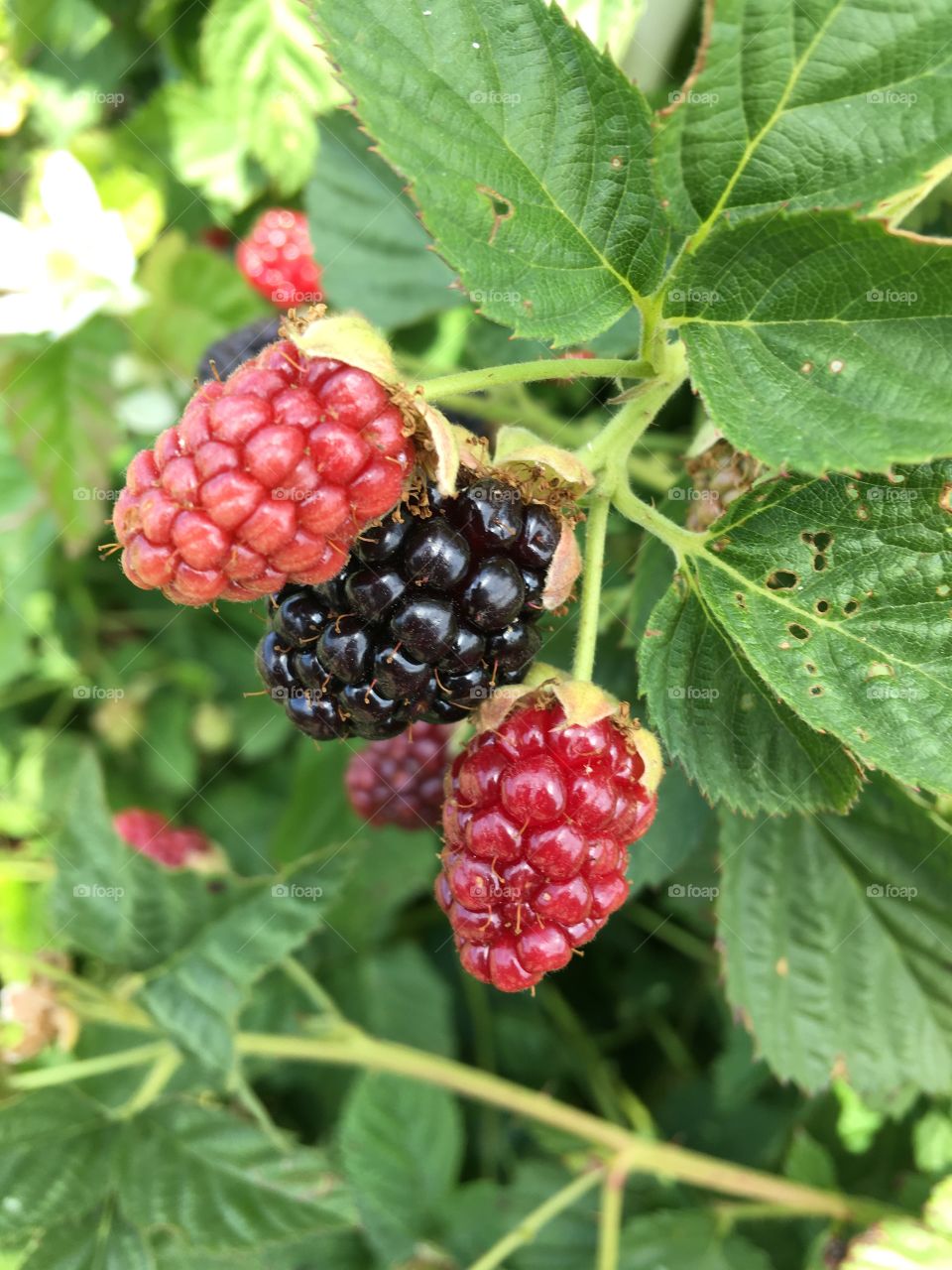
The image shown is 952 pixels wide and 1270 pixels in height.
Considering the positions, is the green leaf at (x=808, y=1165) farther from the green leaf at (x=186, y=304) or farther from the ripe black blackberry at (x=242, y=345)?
the green leaf at (x=186, y=304)

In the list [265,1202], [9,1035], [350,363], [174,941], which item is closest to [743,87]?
[350,363]

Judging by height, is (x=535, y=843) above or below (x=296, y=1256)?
above

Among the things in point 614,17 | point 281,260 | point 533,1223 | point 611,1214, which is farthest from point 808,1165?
point 281,260

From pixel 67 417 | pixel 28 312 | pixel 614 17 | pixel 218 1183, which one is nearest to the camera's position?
pixel 614 17

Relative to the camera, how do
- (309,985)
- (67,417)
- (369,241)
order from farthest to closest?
1. (67,417)
2. (369,241)
3. (309,985)

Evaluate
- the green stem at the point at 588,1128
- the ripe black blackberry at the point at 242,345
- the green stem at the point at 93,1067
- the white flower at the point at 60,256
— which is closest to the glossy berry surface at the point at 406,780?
the green stem at the point at 588,1128

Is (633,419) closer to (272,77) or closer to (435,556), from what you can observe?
(435,556)

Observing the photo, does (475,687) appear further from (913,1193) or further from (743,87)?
(913,1193)

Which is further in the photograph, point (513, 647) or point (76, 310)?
point (76, 310)
